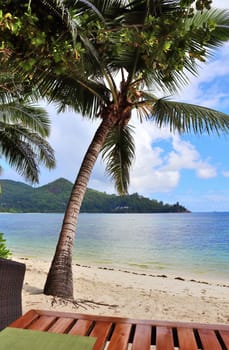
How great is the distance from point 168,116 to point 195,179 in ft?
175

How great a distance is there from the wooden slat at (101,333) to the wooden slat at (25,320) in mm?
324

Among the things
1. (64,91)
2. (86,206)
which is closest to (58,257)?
(64,91)

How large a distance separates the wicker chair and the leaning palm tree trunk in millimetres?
2656

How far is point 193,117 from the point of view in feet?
18.3

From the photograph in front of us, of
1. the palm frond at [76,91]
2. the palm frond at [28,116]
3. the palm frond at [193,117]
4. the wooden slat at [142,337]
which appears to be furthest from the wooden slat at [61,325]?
the palm frond at [28,116]

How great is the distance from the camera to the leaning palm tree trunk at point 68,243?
4938 millimetres

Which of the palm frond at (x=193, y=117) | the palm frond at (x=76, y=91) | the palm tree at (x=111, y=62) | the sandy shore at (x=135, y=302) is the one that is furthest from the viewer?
Result: the palm frond at (x=193, y=117)

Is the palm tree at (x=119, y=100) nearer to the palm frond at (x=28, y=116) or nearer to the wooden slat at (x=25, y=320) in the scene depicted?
the palm frond at (x=28, y=116)

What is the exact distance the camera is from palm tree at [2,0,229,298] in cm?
297

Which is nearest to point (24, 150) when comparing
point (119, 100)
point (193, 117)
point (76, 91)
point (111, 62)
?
point (76, 91)

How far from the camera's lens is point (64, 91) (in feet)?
18.2

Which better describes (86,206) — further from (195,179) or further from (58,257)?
(58,257)

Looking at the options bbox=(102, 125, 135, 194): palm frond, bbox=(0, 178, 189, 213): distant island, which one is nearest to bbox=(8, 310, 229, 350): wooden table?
bbox=(102, 125, 135, 194): palm frond

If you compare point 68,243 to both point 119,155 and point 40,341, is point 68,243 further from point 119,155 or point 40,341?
point 40,341
